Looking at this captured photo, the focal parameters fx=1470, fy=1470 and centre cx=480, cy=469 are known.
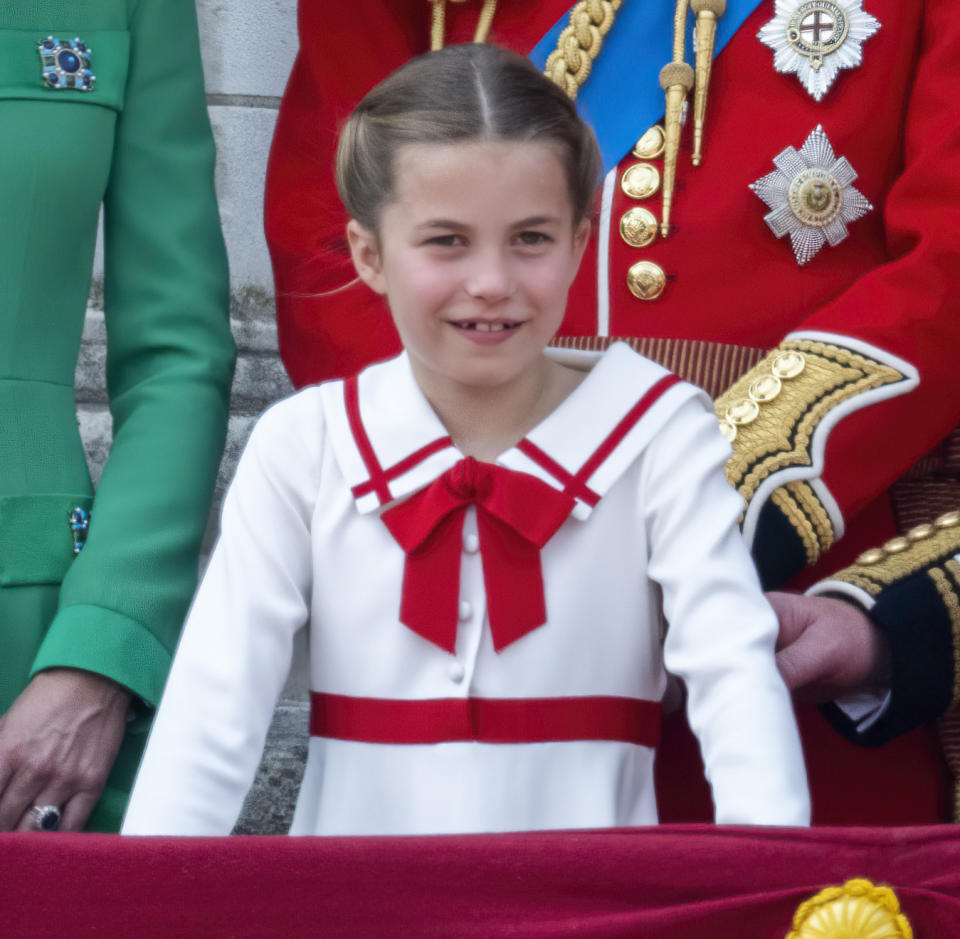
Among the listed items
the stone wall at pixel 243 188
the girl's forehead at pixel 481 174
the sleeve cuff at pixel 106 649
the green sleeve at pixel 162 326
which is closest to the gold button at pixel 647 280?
the girl's forehead at pixel 481 174

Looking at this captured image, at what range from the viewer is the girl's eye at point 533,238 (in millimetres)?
1420

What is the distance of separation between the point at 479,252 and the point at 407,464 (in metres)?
0.23

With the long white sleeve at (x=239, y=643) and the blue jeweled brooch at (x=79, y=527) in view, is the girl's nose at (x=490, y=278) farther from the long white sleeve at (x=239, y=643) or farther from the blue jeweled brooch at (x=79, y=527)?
the blue jeweled brooch at (x=79, y=527)

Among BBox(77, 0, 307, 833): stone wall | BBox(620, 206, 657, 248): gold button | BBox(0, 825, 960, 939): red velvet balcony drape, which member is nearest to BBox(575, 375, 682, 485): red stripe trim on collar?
BBox(620, 206, 657, 248): gold button

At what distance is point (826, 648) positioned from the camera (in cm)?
150

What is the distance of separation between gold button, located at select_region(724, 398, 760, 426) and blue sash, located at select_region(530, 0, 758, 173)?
369 millimetres

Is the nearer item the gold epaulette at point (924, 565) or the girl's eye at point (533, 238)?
the girl's eye at point (533, 238)

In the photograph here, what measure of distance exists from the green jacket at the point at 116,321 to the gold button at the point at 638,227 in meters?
0.55

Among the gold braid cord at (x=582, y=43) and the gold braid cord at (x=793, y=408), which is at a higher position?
the gold braid cord at (x=582, y=43)

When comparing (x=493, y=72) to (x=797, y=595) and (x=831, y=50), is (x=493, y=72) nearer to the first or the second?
(x=831, y=50)

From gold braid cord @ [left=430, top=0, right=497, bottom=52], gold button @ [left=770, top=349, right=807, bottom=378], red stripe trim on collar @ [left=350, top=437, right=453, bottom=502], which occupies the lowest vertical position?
red stripe trim on collar @ [left=350, top=437, right=453, bottom=502]

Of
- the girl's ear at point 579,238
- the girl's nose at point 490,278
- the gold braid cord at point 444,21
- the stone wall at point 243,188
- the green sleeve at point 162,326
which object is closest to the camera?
the girl's nose at point 490,278

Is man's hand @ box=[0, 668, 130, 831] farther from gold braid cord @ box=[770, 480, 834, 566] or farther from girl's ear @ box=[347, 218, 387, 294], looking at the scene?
gold braid cord @ box=[770, 480, 834, 566]

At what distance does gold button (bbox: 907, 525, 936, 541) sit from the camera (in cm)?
164
